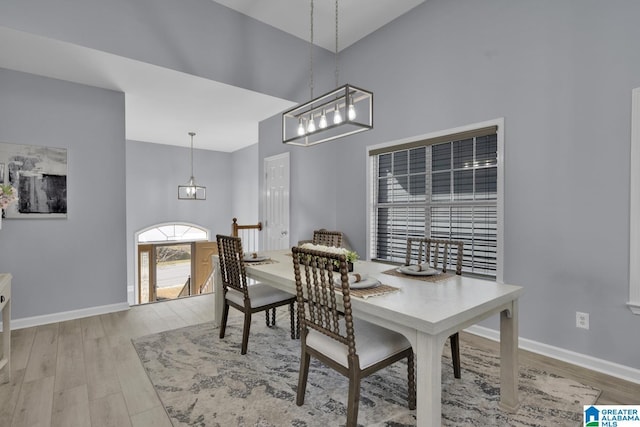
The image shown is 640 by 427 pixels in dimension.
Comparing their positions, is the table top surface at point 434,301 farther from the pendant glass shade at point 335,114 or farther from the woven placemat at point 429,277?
the pendant glass shade at point 335,114

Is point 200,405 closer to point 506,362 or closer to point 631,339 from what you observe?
point 506,362

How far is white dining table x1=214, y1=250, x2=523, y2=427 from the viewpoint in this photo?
1.48m

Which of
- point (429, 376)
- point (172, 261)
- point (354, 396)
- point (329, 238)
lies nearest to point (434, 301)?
point (429, 376)

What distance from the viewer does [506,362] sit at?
193cm

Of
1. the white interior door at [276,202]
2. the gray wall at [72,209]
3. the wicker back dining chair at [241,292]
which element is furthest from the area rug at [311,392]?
the white interior door at [276,202]

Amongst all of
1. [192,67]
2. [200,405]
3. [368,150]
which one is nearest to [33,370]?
[200,405]

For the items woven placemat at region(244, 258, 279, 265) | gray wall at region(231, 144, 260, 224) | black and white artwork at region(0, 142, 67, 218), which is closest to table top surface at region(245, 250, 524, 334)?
woven placemat at region(244, 258, 279, 265)

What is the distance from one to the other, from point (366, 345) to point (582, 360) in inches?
76.6

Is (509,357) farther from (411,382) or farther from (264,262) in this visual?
(264,262)

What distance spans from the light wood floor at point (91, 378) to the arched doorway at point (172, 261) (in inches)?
159

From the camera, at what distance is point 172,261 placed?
26.7 feet

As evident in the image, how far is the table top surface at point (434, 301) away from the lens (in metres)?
1.51

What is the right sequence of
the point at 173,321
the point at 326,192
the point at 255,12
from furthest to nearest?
1. the point at 326,192
2. the point at 255,12
3. the point at 173,321

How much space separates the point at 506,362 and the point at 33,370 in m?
3.38
